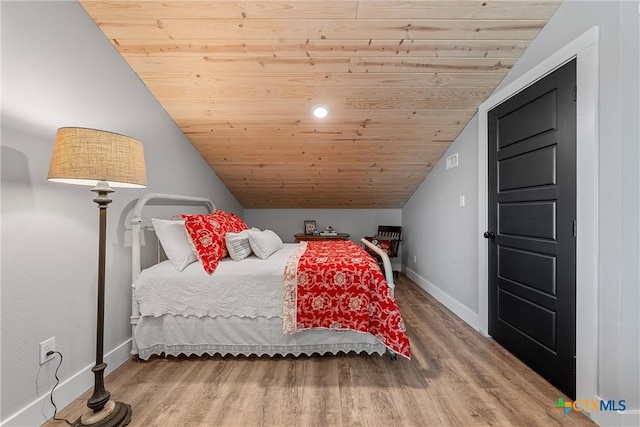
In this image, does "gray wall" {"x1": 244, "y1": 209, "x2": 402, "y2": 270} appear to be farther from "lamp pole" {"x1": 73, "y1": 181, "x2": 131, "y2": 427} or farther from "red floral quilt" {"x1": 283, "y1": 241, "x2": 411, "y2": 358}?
"lamp pole" {"x1": 73, "y1": 181, "x2": 131, "y2": 427}

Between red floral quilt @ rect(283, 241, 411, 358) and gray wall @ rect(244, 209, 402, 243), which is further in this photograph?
gray wall @ rect(244, 209, 402, 243)

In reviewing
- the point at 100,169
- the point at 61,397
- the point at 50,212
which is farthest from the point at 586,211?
the point at 61,397

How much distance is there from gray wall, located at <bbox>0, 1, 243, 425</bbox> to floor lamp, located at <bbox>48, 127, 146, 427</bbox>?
235mm

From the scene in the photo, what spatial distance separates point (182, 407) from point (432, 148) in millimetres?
3323

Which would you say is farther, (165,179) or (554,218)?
(165,179)

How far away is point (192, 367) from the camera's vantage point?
1894mm

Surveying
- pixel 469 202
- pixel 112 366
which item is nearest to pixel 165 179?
pixel 112 366

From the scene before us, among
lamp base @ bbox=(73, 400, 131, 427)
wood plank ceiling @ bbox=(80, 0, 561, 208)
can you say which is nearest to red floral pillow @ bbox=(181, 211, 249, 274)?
lamp base @ bbox=(73, 400, 131, 427)

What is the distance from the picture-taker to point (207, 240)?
2.10m

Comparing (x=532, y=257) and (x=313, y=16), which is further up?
(x=313, y=16)

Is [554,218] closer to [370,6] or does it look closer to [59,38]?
[370,6]

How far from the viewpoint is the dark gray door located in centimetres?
160

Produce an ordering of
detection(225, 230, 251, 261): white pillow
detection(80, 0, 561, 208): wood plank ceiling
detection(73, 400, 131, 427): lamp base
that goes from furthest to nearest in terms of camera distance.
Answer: detection(225, 230, 251, 261): white pillow, detection(80, 0, 561, 208): wood plank ceiling, detection(73, 400, 131, 427): lamp base

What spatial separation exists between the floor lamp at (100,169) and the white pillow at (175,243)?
61 centimetres
